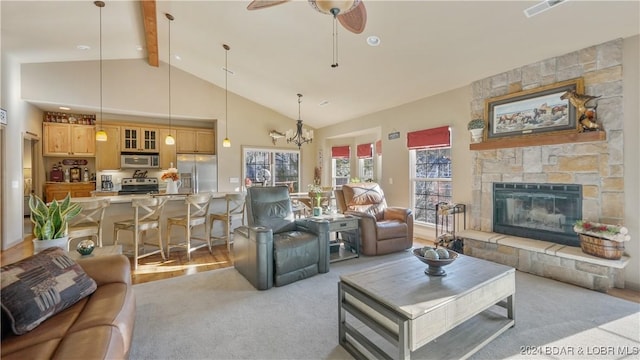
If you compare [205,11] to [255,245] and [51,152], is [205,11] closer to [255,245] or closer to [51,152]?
[255,245]

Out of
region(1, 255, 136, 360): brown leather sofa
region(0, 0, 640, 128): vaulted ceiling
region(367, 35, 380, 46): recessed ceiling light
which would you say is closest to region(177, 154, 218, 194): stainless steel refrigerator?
region(0, 0, 640, 128): vaulted ceiling

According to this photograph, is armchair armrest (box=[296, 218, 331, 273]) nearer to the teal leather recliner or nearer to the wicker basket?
the teal leather recliner

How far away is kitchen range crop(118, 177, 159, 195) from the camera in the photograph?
641cm

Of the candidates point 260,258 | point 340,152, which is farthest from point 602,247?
point 340,152

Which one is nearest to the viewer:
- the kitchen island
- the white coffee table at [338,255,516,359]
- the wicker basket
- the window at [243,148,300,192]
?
the white coffee table at [338,255,516,359]

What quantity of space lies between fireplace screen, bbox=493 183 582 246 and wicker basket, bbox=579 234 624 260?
356mm

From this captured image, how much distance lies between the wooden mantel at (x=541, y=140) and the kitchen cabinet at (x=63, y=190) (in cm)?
839

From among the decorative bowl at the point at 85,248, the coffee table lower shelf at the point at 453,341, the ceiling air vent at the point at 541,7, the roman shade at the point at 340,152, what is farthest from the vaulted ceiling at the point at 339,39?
the decorative bowl at the point at 85,248

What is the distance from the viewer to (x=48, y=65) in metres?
5.16

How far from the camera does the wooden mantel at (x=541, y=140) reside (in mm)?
3073

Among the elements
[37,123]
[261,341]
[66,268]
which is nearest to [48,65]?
[37,123]

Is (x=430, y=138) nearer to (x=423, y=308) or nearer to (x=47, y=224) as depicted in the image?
(x=423, y=308)

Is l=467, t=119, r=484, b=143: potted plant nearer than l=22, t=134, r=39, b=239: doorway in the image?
Yes

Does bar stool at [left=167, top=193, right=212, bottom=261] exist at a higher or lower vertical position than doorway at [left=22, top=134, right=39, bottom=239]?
lower
